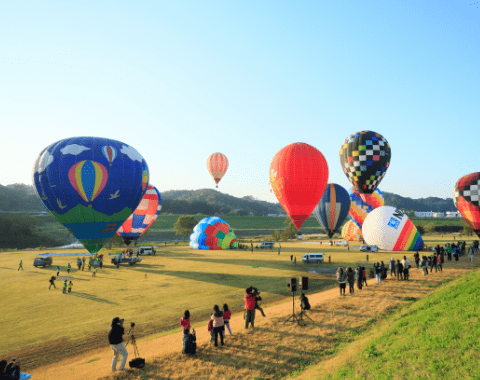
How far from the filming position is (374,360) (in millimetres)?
7945

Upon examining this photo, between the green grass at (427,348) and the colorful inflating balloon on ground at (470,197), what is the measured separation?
30753mm

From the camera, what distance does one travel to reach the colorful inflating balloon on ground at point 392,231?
1367 inches

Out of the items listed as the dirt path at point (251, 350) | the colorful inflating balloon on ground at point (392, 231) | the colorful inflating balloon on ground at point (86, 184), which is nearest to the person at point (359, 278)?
the dirt path at point (251, 350)

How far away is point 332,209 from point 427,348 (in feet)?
111

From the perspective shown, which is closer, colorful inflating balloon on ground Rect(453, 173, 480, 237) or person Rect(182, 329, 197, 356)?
person Rect(182, 329, 197, 356)

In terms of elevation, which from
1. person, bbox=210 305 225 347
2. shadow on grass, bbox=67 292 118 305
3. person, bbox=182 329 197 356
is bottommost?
shadow on grass, bbox=67 292 118 305

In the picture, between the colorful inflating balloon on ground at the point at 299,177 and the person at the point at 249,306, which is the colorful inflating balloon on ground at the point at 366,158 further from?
the person at the point at 249,306

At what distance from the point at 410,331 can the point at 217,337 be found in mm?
A: 6331

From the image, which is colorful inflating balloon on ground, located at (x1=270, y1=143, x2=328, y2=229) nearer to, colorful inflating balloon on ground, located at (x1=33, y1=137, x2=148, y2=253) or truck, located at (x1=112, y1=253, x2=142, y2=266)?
colorful inflating balloon on ground, located at (x1=33, y1=137, x2=148, y2=253)

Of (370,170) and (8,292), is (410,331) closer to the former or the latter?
(8,292)

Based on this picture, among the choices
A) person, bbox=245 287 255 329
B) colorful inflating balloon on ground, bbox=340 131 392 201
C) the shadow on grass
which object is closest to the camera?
person, bbox=245 287 255 329

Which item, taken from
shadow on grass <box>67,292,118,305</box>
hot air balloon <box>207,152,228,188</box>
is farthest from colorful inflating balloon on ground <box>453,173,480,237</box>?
hot air balloon <box>207,152,228,188</box>

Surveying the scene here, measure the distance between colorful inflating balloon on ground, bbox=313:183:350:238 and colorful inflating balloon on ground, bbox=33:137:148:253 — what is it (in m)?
26.7

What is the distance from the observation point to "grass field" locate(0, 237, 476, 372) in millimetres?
13055
